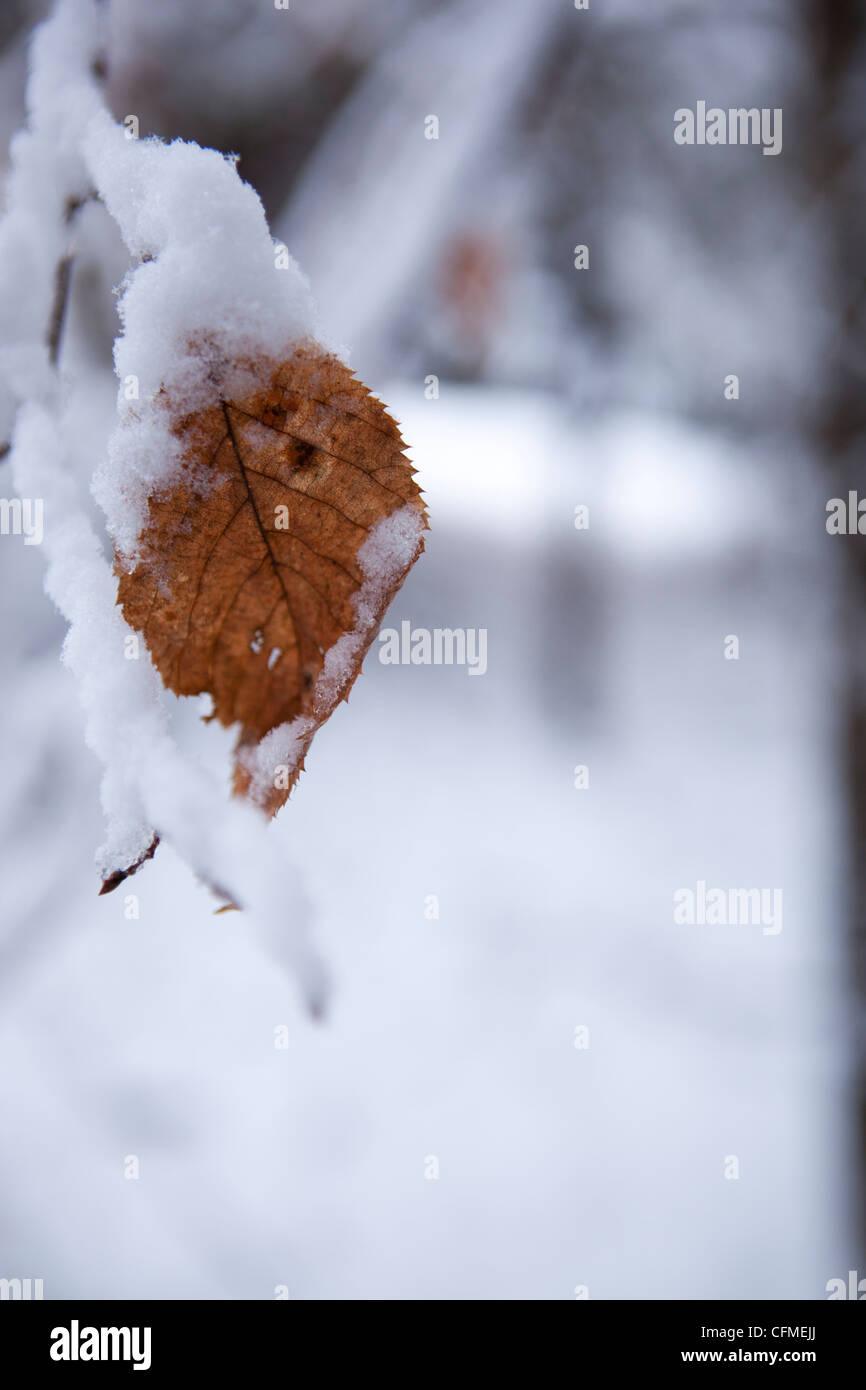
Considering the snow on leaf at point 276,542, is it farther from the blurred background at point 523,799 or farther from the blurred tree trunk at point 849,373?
the blurred tree trunk at point 849,373

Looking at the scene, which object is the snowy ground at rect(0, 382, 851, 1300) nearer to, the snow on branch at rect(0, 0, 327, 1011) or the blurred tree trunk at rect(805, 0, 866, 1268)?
the blurred tree trunk at rect(805, 0, 866, 1268)

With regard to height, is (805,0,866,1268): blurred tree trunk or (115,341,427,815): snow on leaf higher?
(805,0,866,1268): blurred tree trunk

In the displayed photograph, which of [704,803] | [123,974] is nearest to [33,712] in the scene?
[123,974]

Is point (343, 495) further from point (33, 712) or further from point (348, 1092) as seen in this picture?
point (348, 1092)

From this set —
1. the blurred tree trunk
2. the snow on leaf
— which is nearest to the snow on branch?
the snow on leaf

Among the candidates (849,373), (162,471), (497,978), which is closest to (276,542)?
(162,471)

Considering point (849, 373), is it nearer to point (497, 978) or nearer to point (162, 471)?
point (497, 978)
